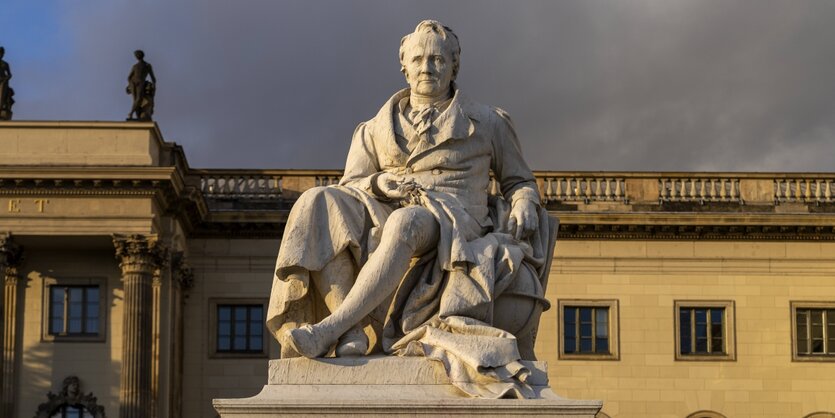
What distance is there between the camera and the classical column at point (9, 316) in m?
43.9

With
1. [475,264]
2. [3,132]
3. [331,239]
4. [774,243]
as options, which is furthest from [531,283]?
[774,243]

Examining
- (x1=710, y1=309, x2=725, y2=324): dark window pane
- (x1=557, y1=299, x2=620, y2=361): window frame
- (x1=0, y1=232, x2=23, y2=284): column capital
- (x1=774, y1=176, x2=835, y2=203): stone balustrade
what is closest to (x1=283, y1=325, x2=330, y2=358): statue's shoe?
(x1=0, y1=232, x2=23, y2=284): column capital

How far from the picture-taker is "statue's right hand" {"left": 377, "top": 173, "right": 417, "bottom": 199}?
40.6 feet

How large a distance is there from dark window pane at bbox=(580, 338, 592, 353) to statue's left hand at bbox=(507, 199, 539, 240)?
35106 millimetres

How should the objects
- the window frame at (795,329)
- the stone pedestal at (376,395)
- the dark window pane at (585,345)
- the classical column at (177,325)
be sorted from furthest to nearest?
the dark window pane at (585,345) → the window frame at (795,329) → the classical column at (177,325) → the stone pedestal at (376,395)

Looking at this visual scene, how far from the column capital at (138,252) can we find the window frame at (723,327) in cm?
1151

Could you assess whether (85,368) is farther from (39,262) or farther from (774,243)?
(774,243)

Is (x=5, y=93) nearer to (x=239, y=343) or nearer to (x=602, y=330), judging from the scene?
(x=239, y=343)

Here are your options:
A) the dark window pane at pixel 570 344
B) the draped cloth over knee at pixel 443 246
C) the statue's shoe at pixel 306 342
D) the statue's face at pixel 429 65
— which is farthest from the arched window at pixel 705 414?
the statue's shoe at pixel 306 342

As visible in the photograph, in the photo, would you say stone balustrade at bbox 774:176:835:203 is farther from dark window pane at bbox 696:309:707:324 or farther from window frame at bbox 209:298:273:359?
window frame at bbox 209:298:273:359

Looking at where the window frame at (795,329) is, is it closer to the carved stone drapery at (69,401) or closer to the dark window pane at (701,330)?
the dark window pane at (701,330)

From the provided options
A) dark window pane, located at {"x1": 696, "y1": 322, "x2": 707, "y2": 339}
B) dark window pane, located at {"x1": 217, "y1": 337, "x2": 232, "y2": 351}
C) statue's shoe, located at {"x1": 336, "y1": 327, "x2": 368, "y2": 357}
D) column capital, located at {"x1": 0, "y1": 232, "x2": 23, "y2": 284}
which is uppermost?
column capital, located at {"x1": 0, "y1": 232, "x2": 23, "y2": 284}

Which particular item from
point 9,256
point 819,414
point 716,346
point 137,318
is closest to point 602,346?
point 716,346

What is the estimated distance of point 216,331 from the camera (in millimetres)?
47531
